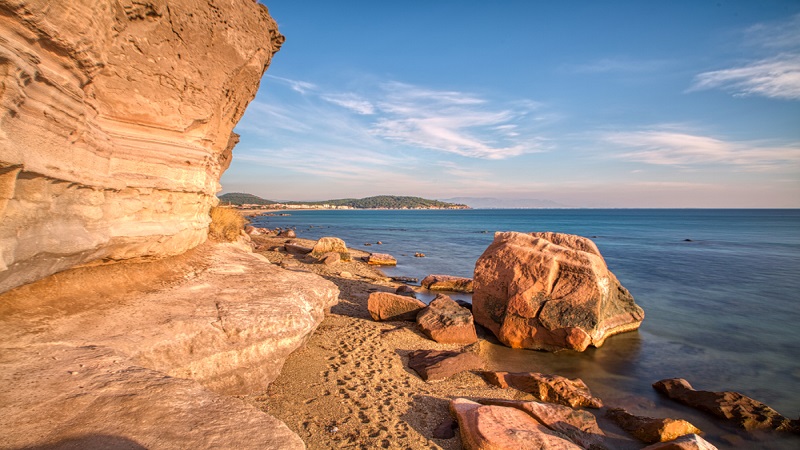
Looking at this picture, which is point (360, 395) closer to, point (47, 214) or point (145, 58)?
point (47, 214)

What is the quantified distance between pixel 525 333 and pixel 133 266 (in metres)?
8.00

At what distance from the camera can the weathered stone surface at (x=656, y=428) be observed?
524cm

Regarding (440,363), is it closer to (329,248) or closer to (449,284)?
(449,284)

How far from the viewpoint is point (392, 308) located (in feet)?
30.1

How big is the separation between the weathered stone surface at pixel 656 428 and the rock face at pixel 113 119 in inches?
305

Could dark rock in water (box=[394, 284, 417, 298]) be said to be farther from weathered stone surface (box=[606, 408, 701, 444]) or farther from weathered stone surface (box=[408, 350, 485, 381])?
weathered stone surface (box=[606, 408, 701, 444])

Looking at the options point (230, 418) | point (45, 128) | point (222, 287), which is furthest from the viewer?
point (222, 287)

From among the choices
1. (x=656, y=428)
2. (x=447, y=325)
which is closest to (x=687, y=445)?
(x=656, y=428)

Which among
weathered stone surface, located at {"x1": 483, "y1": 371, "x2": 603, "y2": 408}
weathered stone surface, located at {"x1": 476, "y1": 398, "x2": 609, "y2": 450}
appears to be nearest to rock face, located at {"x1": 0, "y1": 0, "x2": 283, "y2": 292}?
weathered stone surface, located at {"x1": 476, "y1": 398, "x2": 609, "y2": 450}

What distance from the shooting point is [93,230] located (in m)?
4.18

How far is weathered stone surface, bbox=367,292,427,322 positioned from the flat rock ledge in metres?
2.87

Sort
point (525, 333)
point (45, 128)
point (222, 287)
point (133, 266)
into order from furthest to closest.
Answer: point (525, 333) < point (222, 287) < point (133, 266) < point (45, 128)

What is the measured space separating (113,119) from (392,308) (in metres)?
6.70

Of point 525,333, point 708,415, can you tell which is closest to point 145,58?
point 525,333
